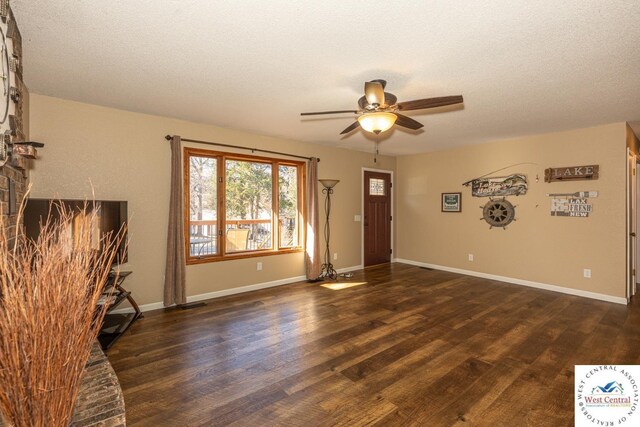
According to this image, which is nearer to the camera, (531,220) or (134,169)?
(134,169)

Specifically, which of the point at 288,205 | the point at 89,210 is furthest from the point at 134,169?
the point at 288,205

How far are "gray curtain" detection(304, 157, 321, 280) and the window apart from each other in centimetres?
17

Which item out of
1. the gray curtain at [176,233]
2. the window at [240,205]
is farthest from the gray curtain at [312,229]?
the gray curtain at [176,233]

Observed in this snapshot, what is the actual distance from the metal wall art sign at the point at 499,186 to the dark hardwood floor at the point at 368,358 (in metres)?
1.85

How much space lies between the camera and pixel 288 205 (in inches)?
213

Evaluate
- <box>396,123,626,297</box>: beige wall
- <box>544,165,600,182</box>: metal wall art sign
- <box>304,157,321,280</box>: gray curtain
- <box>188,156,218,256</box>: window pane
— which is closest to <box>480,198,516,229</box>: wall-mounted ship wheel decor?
<box>396,123,626,297</box>: beige wall

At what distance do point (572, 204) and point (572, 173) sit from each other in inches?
18.9

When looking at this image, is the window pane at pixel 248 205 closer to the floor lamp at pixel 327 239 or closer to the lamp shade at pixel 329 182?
the lamp shade at pixel 329 182

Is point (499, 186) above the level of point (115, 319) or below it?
above

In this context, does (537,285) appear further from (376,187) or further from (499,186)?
(376,187)

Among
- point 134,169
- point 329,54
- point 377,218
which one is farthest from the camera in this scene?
point 377,218

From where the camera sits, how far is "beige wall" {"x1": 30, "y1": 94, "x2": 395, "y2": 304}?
3328 millimetres

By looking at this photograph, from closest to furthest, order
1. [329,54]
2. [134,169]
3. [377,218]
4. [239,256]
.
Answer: [329,54], [134,169], [239,256], [377,218]

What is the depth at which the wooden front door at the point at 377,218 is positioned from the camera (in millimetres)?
6590
